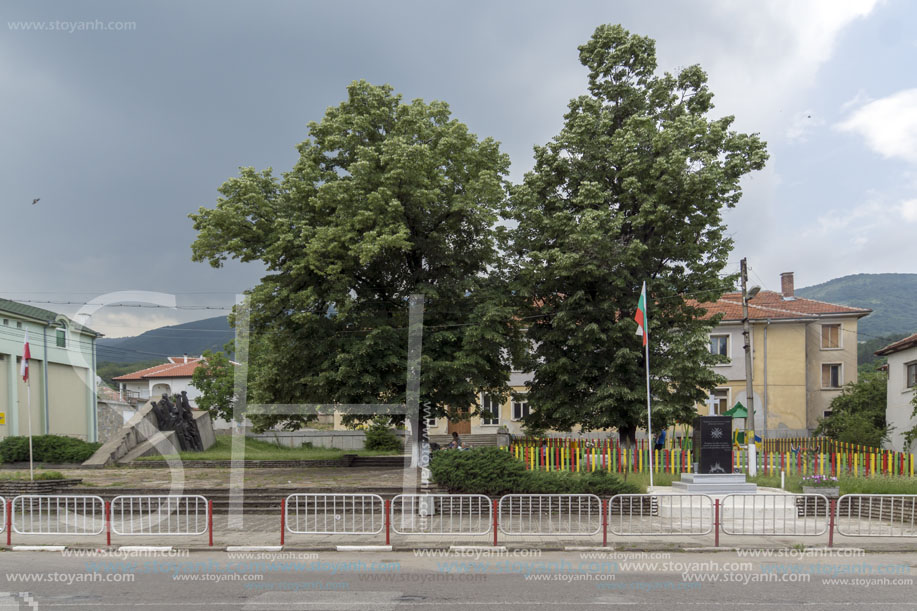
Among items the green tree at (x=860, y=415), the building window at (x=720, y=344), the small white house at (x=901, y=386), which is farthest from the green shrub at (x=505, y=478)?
the building window at (x=720, y=344)

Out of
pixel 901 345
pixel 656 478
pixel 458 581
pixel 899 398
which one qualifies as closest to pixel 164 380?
pixel 656 478

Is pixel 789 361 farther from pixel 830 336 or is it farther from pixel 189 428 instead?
pixel 189 428

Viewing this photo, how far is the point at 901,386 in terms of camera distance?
1246 inches

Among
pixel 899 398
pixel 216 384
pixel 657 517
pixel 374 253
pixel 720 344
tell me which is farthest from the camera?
pixel 216 384

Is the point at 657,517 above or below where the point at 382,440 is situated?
above

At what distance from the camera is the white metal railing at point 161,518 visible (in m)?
13.4

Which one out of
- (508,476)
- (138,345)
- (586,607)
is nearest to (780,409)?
(508,476)

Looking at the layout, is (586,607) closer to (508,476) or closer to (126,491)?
(508,476)

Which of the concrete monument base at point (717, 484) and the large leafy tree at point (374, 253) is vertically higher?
the large leafy tree at point (374, 253)

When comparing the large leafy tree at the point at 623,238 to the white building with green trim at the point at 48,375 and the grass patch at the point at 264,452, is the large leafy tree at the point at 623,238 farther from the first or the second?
the white building with green trim at the point at 48,375

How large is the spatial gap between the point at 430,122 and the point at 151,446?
1776 cm

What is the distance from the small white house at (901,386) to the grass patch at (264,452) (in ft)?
76.7

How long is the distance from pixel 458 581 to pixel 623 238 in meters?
17.0

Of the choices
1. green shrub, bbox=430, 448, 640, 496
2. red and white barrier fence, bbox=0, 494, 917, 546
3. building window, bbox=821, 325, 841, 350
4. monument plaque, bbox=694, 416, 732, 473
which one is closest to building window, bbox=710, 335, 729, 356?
building window, bbox=821, 325, 841, 350
